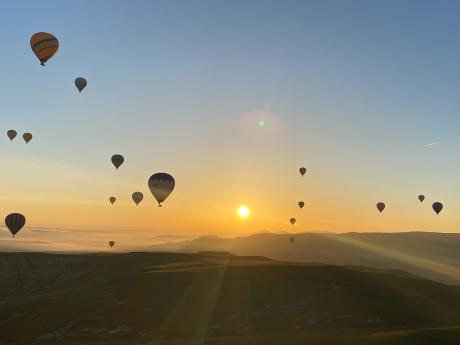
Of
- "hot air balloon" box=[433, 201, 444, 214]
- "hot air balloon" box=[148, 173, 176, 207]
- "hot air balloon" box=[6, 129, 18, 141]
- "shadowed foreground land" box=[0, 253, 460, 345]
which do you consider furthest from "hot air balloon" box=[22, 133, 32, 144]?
"hot air balloon" box=[433, 201, 444, 214]

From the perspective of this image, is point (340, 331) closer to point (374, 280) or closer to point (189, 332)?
point (189, 332)

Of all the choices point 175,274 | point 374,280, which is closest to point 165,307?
point 175,274

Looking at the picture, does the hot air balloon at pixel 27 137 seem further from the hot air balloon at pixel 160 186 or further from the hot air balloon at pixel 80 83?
the hot air balloon at pixel 160 186

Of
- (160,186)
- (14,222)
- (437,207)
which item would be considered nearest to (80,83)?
(160,186)

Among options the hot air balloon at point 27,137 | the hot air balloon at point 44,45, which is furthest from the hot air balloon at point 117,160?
the hot air balloon at point 44,45

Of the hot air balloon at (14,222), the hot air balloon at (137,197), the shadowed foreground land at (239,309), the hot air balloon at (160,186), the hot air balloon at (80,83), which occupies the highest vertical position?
the hot air balloon at (80,83)

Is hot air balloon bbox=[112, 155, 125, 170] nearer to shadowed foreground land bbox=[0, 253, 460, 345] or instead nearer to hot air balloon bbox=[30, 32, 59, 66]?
shadowed foreground land bbox=[0, 253, 460, 345]

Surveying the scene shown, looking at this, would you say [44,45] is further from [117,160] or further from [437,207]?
[437,207]
